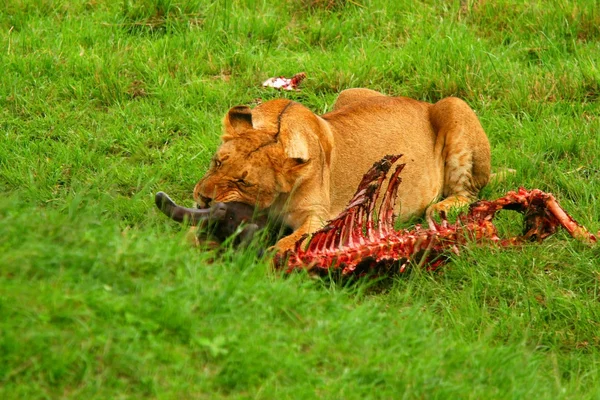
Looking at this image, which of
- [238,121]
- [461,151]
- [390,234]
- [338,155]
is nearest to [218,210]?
[238,121]

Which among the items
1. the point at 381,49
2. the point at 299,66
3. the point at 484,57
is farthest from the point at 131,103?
the point at 484,57

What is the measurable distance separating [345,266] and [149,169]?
2.10 m

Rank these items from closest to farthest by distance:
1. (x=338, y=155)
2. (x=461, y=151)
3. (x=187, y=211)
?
(x=187, y=211)
(x=338, y=155)
(x=461, y=151)

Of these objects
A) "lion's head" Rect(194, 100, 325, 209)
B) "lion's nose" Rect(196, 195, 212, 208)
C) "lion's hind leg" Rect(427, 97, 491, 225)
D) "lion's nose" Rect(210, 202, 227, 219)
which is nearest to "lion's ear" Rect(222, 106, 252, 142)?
"lion's head" Rect(194, 100, 325, 209)

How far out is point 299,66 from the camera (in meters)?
8.31

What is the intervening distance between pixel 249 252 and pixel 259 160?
3.03ft

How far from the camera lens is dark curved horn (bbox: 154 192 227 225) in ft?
17.5

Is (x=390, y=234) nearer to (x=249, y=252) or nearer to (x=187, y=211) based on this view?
(x=249, y=252)

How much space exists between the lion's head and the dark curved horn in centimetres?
22

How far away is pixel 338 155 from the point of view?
6.70m

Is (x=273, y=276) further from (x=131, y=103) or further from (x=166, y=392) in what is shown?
(x=131, y=103)

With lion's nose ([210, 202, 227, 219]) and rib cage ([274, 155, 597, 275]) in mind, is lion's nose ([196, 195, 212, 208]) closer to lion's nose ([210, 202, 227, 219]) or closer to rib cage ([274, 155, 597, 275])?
lion's nose ([210, 202, 227, 219])

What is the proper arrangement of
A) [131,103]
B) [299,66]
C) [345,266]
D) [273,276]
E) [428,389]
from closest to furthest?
[428,389], [273,276], [345,266], [131,103], [299,66]

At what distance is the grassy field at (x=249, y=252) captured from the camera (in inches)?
157
